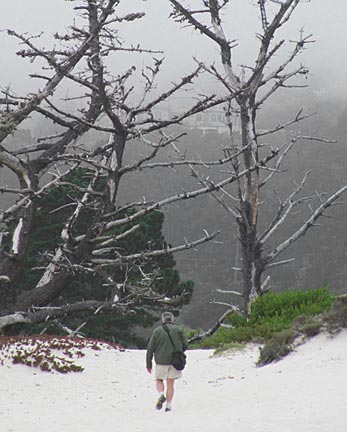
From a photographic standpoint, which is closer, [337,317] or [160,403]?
[160,403]

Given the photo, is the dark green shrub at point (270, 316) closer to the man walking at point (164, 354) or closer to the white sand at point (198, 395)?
the white sand at point (198, 395)

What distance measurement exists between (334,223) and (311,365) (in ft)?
141

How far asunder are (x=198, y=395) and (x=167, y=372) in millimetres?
975

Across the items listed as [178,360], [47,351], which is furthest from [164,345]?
[47,351]

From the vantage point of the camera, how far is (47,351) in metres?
11.5

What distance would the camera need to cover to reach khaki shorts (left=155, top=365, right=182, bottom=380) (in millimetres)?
8336

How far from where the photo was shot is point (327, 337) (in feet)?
35.0

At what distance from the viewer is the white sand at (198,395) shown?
6.63 metres

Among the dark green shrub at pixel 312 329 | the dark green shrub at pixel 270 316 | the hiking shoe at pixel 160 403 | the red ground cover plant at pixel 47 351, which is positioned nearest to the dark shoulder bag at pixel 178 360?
the hiking shoe at pixel 160 403

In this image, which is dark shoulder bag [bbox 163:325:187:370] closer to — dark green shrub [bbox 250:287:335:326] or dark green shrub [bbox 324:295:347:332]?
dark green shrub [bbox 324:295:347:332]

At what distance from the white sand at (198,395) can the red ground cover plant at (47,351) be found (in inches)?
9.0

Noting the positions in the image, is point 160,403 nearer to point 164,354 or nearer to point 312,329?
point 164,354

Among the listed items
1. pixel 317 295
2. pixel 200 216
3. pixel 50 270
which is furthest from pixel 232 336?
pixel 200 216

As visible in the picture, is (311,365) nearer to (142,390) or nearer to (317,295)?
(142,390)
